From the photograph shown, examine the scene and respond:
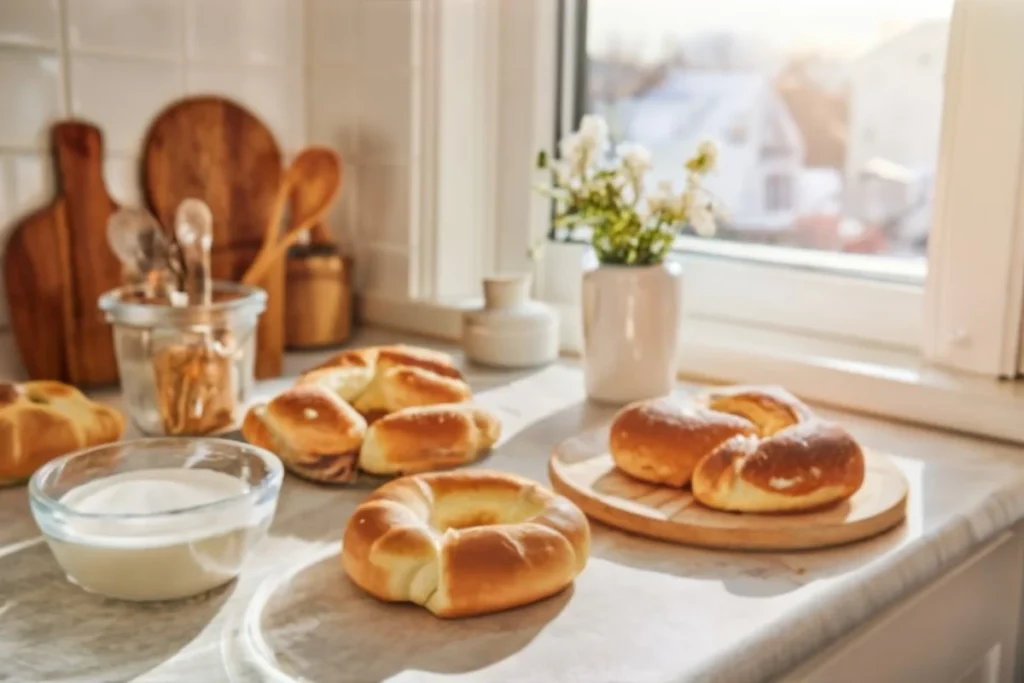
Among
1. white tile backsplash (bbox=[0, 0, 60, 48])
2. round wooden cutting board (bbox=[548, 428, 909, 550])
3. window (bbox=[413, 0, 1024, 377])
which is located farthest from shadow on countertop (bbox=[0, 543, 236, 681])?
window (bbox=[413, 0, 1024, 377])

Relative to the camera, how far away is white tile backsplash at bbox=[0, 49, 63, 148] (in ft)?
3.63

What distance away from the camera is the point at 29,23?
3.67 ft

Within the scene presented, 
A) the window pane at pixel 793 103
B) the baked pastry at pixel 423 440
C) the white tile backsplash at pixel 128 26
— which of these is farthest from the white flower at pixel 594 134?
the white tile backsplash at pixel 128 26

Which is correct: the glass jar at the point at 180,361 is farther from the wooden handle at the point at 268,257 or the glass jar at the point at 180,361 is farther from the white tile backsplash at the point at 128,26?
the white tile backsplash at the point at 128,26

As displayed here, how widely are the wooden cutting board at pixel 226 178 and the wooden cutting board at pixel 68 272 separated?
0.30ft

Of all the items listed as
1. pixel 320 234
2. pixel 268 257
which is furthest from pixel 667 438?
pixel 320 234

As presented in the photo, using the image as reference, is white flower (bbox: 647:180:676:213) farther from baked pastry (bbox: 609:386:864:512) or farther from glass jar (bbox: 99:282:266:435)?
glass jar (bbox: 99:282:266:435)

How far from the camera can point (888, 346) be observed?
118 cm

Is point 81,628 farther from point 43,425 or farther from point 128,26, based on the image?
point 128,26

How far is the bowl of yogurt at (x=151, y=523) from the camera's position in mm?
631

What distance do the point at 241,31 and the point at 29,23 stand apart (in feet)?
0.90

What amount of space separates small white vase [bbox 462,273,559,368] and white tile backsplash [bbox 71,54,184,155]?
1.40 ft

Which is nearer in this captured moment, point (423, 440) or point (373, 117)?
point (423, 440)

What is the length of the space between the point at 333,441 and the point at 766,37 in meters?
0.76
